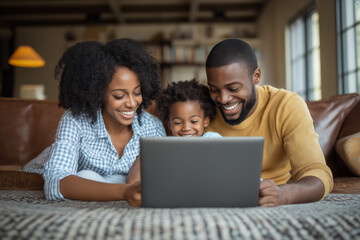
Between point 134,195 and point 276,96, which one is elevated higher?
point 276,96

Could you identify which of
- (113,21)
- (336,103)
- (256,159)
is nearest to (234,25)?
(113,21)

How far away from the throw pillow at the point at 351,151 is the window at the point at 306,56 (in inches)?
117

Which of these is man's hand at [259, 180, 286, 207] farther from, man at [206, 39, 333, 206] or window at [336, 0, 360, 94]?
window at [336, 0, 360, 94]

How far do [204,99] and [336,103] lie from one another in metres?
0.90

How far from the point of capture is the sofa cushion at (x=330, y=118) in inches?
75.8

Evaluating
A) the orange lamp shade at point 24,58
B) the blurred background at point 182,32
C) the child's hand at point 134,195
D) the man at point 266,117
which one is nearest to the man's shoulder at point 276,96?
the man at point 266,117

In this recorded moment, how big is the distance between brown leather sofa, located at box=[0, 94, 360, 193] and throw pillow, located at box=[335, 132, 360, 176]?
0.08m

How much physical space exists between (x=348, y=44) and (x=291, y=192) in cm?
325

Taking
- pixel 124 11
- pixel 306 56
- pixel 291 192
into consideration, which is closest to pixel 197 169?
pixel 291 192

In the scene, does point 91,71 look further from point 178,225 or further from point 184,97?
point 178,225

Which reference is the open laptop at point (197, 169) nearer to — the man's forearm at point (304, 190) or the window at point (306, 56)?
the man's forearm at point (304, 190)

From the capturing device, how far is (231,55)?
1.46 metres

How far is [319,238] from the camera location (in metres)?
0.73

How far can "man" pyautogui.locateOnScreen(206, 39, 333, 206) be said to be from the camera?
128 centimetres
